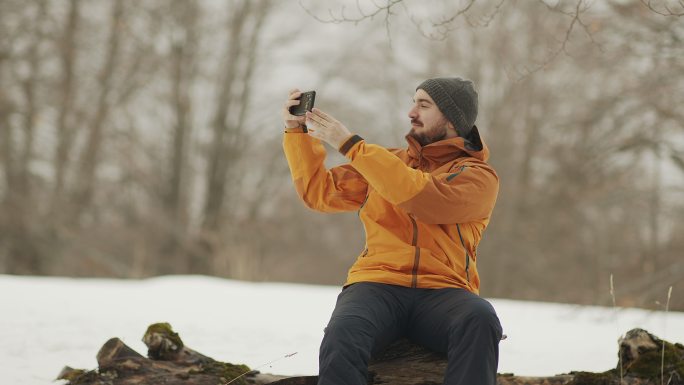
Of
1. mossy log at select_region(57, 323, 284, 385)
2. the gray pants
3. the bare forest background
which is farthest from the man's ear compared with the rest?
the bare forest background

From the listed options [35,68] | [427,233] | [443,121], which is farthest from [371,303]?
[35,68]

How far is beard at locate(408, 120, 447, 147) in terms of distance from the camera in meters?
3.40

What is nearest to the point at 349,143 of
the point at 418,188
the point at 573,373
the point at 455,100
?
the point at 418,188

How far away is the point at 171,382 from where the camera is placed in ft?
10.6

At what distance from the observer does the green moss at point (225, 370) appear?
10.8 feet

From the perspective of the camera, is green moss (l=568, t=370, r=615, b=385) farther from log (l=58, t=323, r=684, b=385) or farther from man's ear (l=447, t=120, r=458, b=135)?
man's ear (l=447, t=120, r=458, b=135)

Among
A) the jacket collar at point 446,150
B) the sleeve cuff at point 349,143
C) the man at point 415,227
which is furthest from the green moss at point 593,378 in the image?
the sleeve cuff at point 349,143

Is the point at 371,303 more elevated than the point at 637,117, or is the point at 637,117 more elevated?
the point at 637,117

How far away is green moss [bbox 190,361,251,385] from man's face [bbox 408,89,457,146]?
50.6 inches

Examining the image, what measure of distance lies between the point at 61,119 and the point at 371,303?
581 inches

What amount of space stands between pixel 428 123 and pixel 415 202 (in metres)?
0.58

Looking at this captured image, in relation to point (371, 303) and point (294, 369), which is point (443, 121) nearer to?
point (371, 303)

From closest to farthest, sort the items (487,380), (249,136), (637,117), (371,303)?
(487,380), (371,303), (637,117), (249,136)

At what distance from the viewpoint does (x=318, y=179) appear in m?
3.40
